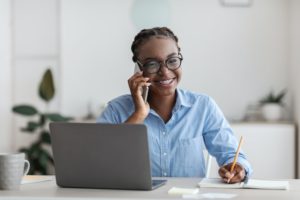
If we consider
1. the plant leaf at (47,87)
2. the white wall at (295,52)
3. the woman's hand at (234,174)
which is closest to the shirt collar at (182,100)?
the woman's hand at (234,174)

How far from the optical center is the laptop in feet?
6.05

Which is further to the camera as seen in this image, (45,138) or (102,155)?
(45,138)

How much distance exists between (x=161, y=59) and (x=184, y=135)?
1.10ft

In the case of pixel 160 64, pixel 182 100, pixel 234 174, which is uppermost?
pixel 160 64

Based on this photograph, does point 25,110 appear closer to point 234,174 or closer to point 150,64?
point 150,64

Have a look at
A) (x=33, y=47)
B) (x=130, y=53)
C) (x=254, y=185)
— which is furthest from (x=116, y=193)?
(x=33, y=47)

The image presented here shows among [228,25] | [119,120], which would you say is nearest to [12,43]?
[228,25]

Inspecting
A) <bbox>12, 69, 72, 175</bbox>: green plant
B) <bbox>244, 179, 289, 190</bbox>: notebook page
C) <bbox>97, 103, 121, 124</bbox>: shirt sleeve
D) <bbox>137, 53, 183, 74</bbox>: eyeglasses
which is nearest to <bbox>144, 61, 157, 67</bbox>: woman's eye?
<bbox>137, 53, 183, 74</bbox>: eyeglasses

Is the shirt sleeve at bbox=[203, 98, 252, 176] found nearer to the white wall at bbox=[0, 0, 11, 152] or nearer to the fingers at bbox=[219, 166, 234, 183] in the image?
the fingers at bbox=[219, 166, 234, 183]

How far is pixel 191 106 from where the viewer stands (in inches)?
100

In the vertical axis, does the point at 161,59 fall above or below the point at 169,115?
above

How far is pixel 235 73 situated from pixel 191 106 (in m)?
2.62

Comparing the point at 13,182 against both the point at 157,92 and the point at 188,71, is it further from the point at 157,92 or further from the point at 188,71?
the point at 188,71

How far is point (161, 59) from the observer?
8.08ft
